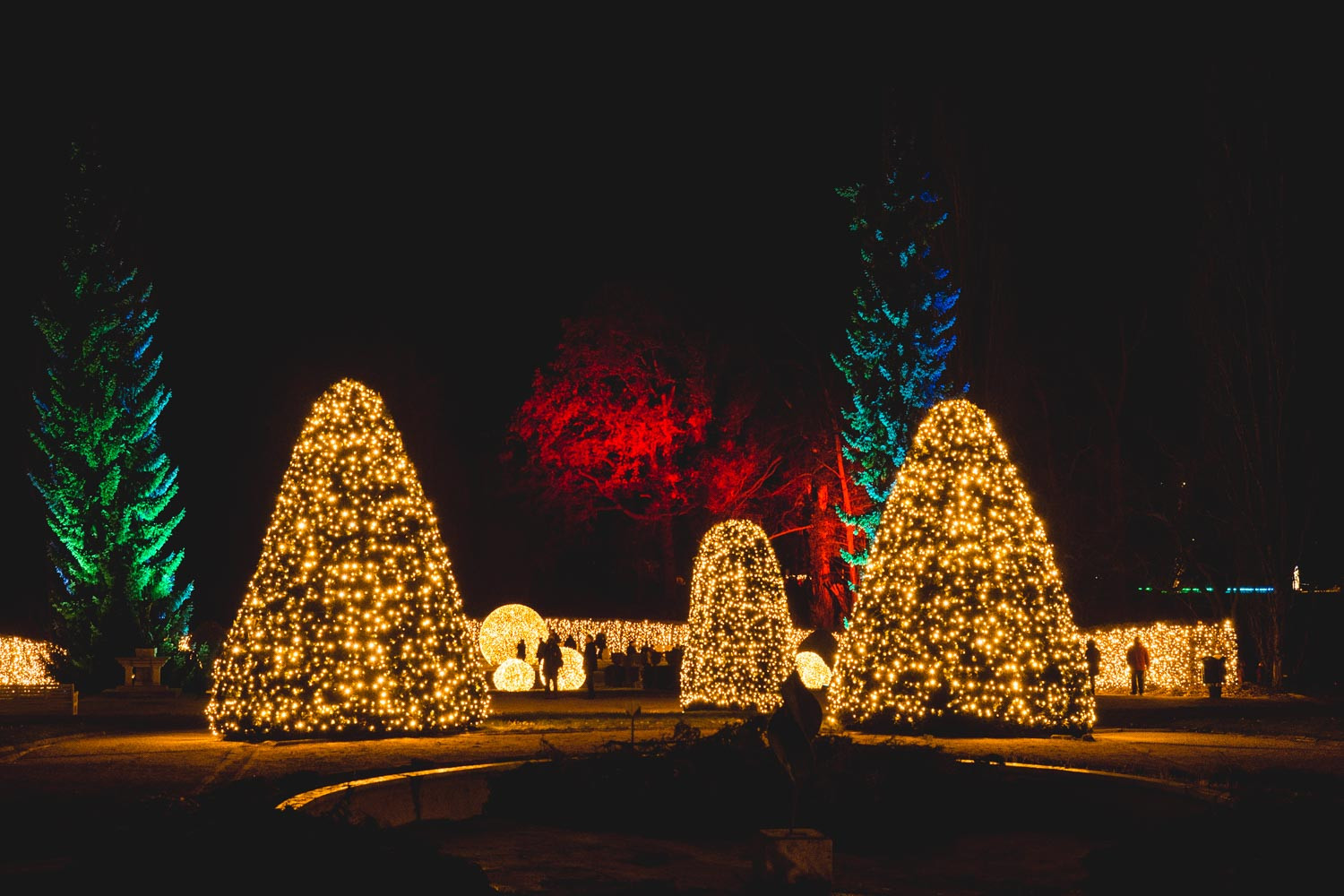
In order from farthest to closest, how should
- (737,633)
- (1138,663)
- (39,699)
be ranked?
(1138,663)
(39,699)
(737,633)

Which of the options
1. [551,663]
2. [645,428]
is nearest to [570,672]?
[551,663]

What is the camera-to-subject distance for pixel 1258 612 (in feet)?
105

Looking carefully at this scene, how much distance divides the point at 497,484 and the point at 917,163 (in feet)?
69.2

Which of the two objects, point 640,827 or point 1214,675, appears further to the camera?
point 1214,675

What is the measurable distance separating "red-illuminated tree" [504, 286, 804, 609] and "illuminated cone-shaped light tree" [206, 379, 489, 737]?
84.8 ft

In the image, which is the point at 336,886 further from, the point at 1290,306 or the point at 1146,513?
the point at 1146,513

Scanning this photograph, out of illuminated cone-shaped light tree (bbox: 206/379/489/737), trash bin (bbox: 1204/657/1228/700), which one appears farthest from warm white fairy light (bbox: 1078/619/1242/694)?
illuminated cone-shaped light tree (bbox: 206/379/489/737)

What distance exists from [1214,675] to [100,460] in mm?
28652

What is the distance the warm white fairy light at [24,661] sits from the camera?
→ 39781 mm

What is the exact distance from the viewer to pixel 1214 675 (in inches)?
1205

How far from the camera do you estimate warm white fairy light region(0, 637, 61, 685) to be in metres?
39.8

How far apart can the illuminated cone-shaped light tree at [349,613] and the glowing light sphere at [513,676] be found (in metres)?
16.4

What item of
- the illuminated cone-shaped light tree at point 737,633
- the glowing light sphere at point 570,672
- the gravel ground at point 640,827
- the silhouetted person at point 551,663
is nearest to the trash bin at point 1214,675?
the illuminated cone-shaped light tree at point 737,633

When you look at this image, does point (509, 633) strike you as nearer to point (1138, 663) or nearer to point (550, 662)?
point (550, 662)
